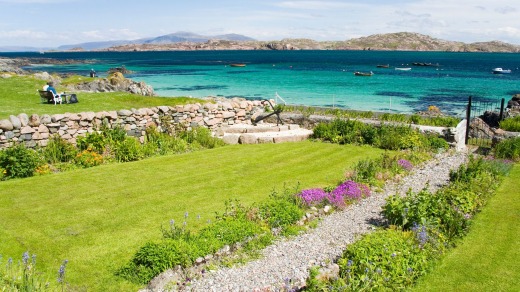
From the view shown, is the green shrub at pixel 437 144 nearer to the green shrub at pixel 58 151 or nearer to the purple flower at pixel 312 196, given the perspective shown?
the purple flower at pixel 312 196

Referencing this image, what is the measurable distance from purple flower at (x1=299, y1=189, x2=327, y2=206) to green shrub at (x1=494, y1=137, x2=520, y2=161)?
9340 millimetres

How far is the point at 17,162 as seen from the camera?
1290 cm

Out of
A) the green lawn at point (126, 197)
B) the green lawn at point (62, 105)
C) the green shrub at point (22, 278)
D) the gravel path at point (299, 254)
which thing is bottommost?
the gravel path at point (299, 254)

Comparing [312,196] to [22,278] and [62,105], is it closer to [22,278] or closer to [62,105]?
[22,278]

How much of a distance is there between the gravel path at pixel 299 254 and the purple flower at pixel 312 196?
1.82ft

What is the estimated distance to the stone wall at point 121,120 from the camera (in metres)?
14.3

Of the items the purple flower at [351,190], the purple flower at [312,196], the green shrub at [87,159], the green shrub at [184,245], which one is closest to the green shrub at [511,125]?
the purple flower at [351,190]

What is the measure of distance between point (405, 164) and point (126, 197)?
31.2ft

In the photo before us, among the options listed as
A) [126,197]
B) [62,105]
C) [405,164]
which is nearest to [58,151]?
[126,197]

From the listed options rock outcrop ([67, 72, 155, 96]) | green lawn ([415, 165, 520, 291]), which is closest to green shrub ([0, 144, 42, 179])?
green lawn ([415, 165, 520, 291])

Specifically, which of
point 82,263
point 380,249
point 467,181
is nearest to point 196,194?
point 82,263

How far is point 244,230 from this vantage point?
345 inches

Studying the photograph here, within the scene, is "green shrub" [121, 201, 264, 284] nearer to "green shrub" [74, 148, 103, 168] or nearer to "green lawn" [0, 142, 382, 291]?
"green lawn" [0, 142, 382, 291]

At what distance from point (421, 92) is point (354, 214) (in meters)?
43.5
